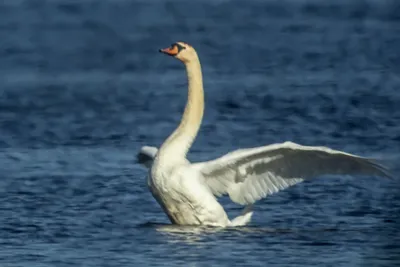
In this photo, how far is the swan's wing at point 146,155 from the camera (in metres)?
13.8

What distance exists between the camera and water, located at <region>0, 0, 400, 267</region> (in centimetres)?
1224

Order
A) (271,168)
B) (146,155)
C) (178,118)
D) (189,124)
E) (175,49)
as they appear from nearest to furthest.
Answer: (271,168) → (189,124) → (175,49) → (146,155) → (178,118)

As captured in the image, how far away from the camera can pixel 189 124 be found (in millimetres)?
13172

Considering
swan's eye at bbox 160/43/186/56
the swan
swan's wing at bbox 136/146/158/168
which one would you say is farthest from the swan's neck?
swan's wing at bbox 136/146/158/168

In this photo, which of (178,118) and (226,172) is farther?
(178,118)

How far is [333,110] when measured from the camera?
19.1 m

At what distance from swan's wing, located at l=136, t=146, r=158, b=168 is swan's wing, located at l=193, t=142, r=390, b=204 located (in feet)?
3.16

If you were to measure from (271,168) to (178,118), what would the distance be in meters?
6.03

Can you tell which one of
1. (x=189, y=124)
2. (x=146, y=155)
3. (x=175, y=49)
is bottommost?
(x=146, y=155)

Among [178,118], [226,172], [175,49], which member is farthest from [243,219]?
[178,118]

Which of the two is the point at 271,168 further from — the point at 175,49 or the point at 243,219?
the point at 175,49

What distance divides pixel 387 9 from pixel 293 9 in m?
1.91

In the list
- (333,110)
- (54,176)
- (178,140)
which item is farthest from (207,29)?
(178,140)

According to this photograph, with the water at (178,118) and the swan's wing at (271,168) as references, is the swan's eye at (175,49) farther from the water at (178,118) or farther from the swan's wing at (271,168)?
the water at (178,118)
